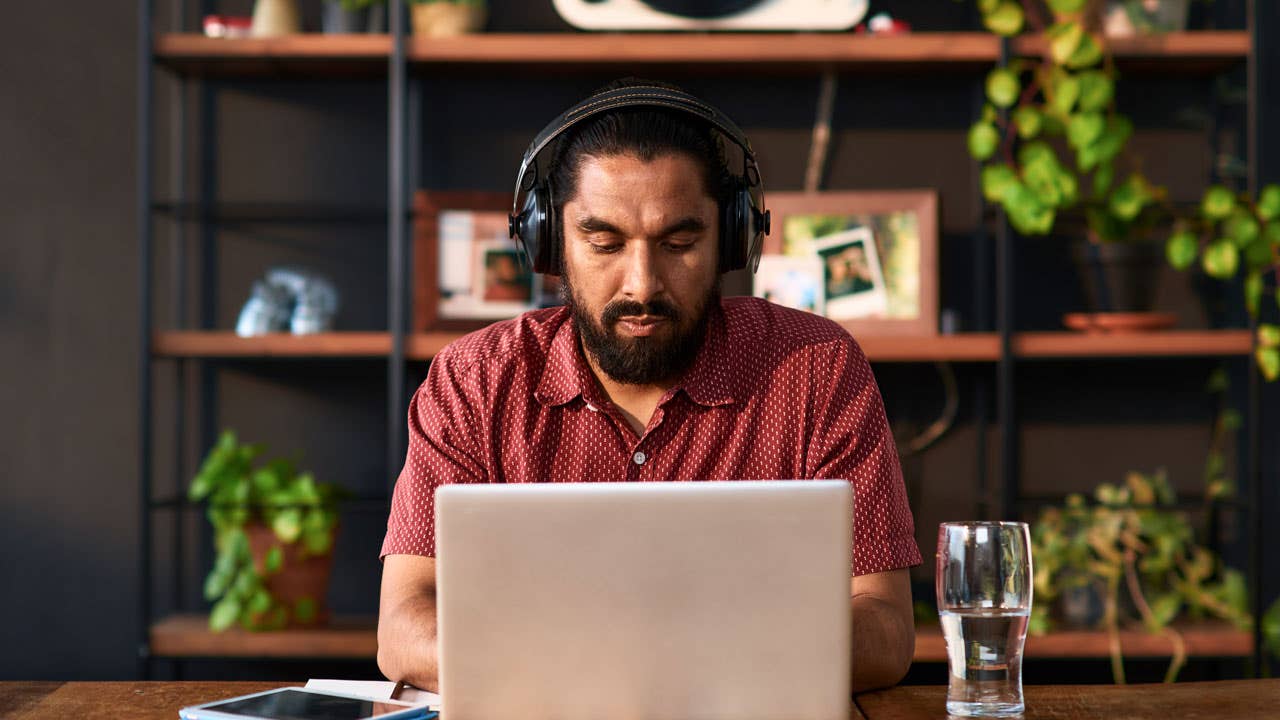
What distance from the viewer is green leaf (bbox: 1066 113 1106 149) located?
2.49 meters

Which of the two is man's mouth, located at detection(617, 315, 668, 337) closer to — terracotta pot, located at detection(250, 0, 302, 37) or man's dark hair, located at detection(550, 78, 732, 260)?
man's dark hair, located at detection(550, 78, 732, 260)

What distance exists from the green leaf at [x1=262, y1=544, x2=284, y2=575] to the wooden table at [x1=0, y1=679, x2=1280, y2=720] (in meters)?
1.29

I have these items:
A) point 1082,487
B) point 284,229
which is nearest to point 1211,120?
point 1082,487

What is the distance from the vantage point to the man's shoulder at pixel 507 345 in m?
1.61

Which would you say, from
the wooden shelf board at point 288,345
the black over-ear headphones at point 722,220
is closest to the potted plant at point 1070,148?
the black over-ear headphones at point 722,220

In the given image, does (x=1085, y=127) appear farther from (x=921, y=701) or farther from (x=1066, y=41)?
(x=921, y=701)

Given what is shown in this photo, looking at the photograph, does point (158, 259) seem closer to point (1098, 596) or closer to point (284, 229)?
point (284, 229)

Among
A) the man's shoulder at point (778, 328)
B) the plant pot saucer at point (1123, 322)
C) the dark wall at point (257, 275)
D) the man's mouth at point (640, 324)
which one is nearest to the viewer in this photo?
the man's mouth at point (640, 324)

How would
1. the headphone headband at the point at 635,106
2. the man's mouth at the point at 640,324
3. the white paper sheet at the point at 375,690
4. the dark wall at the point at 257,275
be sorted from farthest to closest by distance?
1. the dark wall at the point at 257,275
2. the man's mouth at the point at 640,324
3. the headphone headband at the point at 635,106
4. the white paper sheet at the point at 375,690

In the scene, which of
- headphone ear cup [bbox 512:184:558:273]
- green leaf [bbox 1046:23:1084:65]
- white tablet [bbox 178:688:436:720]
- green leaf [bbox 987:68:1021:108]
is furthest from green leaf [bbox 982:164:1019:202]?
white tablet [bbox 178:688:436:720]

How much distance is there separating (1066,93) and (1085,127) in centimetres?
8

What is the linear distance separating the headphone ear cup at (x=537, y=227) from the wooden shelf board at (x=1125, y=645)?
130cm

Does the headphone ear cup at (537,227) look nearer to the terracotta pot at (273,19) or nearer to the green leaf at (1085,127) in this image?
the terracotta pot at (273,19)

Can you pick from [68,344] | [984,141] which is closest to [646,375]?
[984,141]
